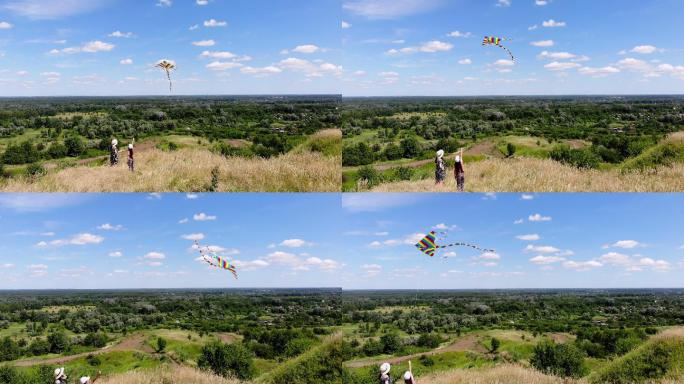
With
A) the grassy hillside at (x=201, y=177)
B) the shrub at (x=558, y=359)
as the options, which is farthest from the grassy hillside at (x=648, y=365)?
the grassy hillside at (x=201, y=177)

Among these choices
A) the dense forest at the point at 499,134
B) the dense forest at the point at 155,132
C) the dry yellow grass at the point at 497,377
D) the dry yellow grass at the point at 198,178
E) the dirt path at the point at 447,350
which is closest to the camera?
the dry yellow grass at the point at 497,377

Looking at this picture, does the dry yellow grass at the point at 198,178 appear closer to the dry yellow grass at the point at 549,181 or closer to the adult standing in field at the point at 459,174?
the dry yellow grass at the point at 549,181

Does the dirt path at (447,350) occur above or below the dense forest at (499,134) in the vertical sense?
below

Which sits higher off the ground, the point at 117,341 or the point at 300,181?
the point at 300,181

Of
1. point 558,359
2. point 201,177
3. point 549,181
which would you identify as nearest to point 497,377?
point 558,359

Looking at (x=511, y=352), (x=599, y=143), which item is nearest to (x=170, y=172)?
(x=511, y=352)

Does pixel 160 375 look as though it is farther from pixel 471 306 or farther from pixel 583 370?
pixel 471 306
